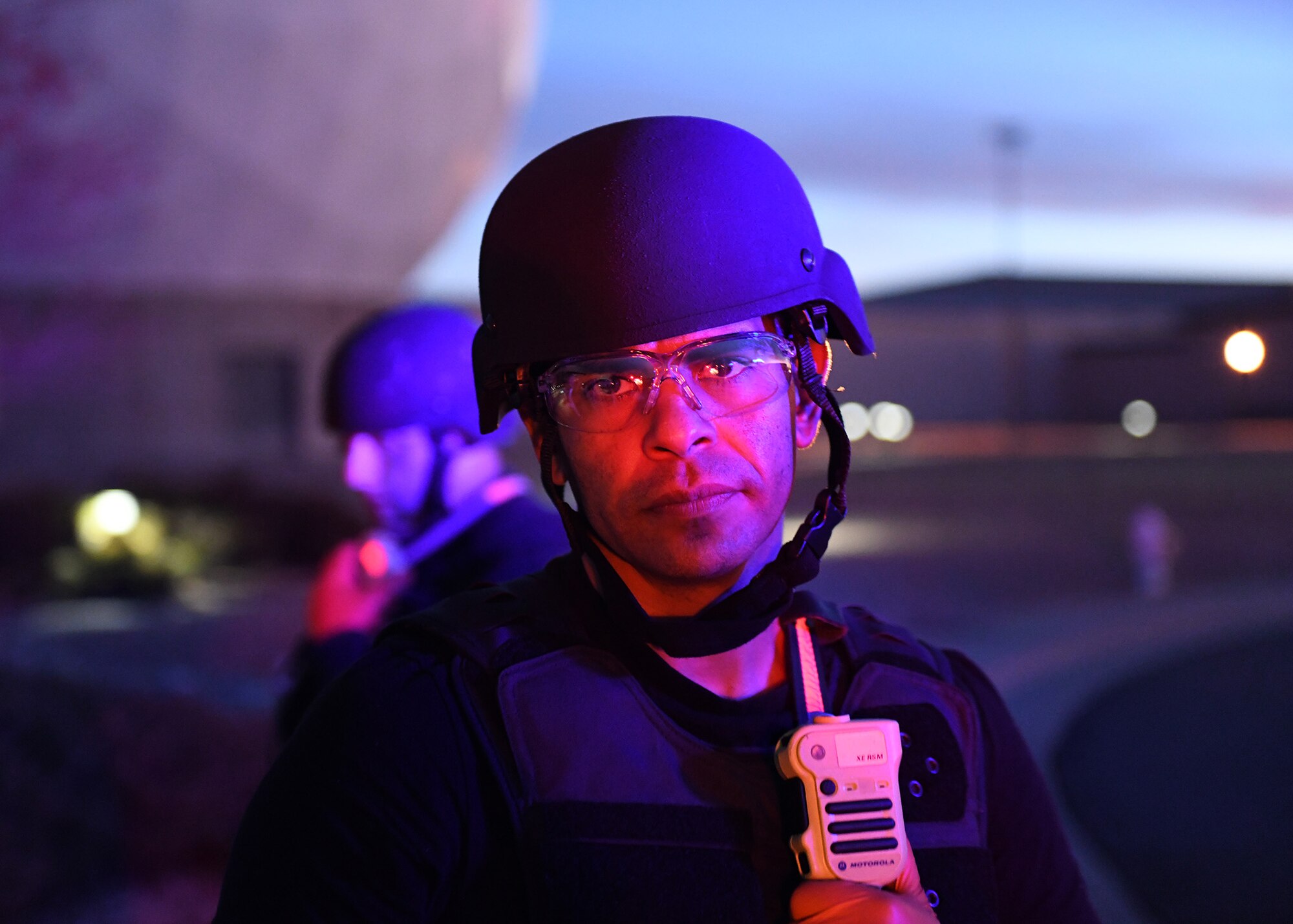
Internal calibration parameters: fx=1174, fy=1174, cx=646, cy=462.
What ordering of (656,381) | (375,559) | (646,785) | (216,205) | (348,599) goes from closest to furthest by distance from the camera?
(646,785) → (656,381) → (375,559) → (348,599) → (216,205)

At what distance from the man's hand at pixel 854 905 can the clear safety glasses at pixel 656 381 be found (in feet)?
1.95

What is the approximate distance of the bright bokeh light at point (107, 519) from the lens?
1168 centimetres


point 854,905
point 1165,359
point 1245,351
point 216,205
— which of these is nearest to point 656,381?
point 854,905

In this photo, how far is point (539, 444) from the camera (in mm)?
1704

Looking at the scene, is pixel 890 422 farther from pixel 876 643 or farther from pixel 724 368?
pixel 724 368

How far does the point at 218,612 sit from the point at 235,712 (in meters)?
3.89

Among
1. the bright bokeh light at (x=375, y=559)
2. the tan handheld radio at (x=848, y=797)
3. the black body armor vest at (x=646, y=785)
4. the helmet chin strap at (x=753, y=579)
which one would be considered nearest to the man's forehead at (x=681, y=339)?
the helmet chin strap at (x=753, y=579)

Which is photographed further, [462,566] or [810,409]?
[462,566]

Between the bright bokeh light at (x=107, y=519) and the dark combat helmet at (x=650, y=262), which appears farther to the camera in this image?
the bright bokeh light at (x=107, y=519)

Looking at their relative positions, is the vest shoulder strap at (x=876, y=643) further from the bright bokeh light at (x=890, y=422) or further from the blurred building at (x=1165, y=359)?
the bright bokeh light at (x=890, y=422)

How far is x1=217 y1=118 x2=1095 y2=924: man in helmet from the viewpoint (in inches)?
53.5

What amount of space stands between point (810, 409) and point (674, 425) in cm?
28

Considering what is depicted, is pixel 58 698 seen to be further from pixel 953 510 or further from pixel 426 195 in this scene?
pixel 953 510

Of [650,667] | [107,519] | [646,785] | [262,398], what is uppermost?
[650,667]
